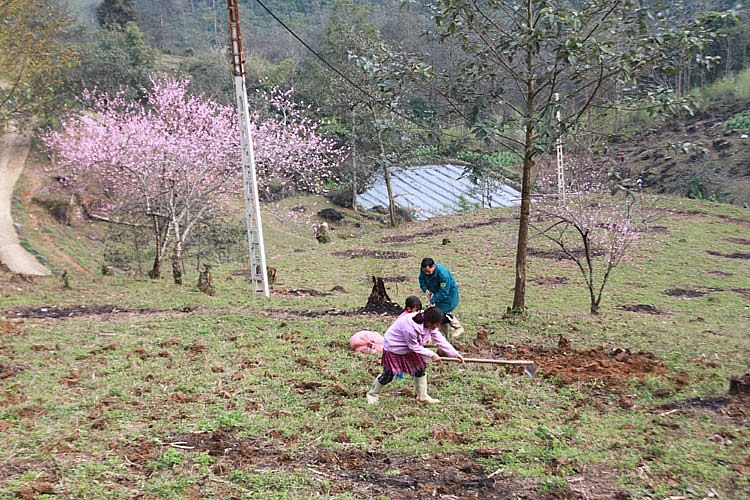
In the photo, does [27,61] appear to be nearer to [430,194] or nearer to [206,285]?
[206,285]

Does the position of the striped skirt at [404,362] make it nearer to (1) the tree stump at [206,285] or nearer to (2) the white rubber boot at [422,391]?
(2) the white rubber boot at [422,391]

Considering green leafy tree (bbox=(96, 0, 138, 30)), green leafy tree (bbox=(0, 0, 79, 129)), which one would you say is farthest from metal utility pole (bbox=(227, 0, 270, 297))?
green leafy tree (bbox=(96, 0, 138, 30))

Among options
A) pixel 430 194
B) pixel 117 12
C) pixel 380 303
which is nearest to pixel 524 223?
pixel 380 303

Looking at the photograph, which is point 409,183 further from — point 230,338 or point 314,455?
point 314,455

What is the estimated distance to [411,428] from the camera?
19.3 ft

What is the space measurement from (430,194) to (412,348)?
2852 cm

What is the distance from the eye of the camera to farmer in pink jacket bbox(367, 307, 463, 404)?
6.17 meters

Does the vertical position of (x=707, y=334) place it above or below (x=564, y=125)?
below

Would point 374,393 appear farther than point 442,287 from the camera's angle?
No

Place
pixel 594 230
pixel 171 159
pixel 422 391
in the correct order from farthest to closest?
pixel 594 230, pixel 171 159, pixel 422 391

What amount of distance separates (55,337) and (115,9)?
38534 mm

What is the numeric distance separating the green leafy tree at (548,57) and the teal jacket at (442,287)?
1831mm

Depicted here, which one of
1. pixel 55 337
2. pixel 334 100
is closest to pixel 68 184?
pixel 334 100

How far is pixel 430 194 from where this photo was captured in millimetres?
34312
